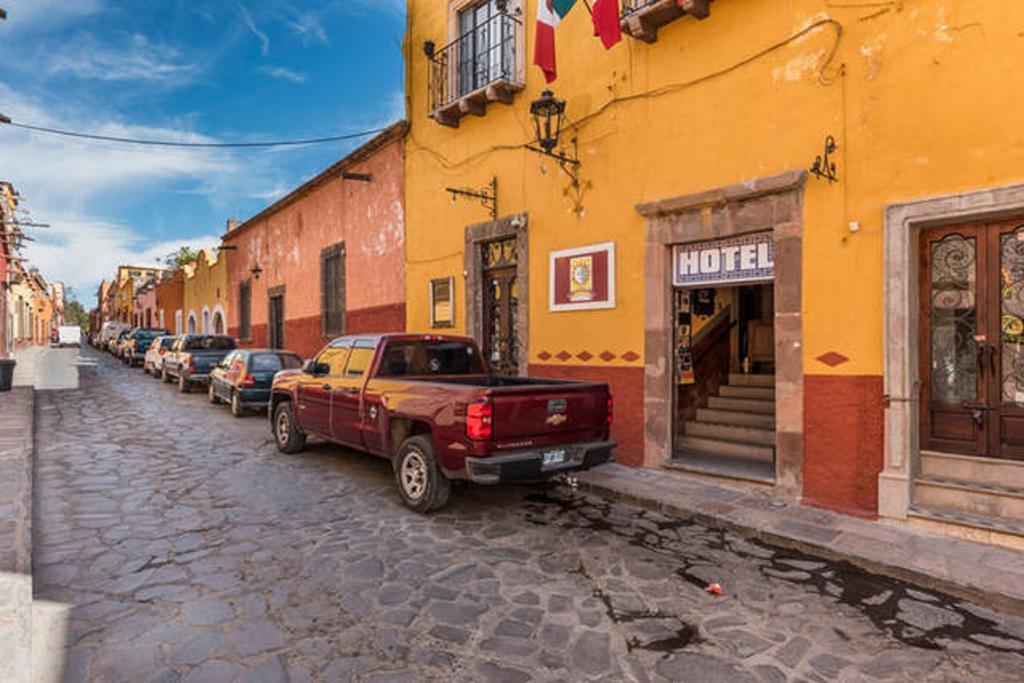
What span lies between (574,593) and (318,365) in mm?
5092

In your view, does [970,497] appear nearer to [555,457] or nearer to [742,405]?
[742,405]

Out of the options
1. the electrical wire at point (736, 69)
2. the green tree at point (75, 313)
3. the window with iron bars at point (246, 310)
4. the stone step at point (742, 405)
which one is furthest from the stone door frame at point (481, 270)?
the green tree at point (75, 313)

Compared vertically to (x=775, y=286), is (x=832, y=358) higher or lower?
lower

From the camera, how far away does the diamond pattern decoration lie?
19.1 feet

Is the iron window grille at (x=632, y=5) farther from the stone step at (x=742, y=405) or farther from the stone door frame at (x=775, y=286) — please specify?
the stone step at (x=742, y=405)

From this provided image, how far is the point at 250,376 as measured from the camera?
12.2 m

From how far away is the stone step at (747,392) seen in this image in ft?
27.7

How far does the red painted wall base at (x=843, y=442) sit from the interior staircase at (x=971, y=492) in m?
0.43

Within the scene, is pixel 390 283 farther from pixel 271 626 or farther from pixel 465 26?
pixel 271 626

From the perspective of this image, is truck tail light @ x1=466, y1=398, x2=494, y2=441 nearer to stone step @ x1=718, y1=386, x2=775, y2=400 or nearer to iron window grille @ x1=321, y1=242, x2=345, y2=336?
stone step @ x1=718, y1=386, x2=775, y2=400

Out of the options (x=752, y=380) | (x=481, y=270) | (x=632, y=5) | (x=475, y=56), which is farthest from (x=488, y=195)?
(x=752, y=380)

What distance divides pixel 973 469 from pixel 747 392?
11.2 ft

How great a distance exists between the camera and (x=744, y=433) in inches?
305

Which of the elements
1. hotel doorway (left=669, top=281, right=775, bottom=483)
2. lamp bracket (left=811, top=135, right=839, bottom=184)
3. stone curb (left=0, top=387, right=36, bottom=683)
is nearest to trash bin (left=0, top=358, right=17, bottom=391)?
stone curb (left=0, top=387, right=36, bottom=683)
